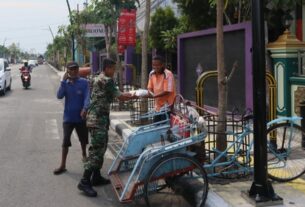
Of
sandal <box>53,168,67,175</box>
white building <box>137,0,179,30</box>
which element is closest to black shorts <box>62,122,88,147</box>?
sandal <box>53,168,67,175</box>

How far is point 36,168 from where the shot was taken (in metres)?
8.16

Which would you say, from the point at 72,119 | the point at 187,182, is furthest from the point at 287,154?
the point at 72,119

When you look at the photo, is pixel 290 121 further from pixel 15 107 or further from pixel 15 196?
pixel 15 107

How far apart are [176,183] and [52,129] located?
6.99m

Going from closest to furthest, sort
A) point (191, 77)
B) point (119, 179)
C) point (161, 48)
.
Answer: point (119, 179) < point (191, 77) < point (161, 48)

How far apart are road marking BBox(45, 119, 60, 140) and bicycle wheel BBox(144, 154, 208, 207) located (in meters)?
5.51

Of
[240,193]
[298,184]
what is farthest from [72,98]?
→ [298,184]

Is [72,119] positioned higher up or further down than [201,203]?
→ higher up

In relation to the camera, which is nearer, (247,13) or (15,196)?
(15,196)

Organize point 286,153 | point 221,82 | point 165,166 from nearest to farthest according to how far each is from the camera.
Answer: point 165,166, point 286,153, point 221,82

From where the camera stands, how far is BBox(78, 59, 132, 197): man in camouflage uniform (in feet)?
21.3

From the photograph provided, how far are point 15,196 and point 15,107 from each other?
12119 mm

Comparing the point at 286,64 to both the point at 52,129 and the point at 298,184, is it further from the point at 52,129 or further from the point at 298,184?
the point at 52,129

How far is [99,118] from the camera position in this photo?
655 cm
